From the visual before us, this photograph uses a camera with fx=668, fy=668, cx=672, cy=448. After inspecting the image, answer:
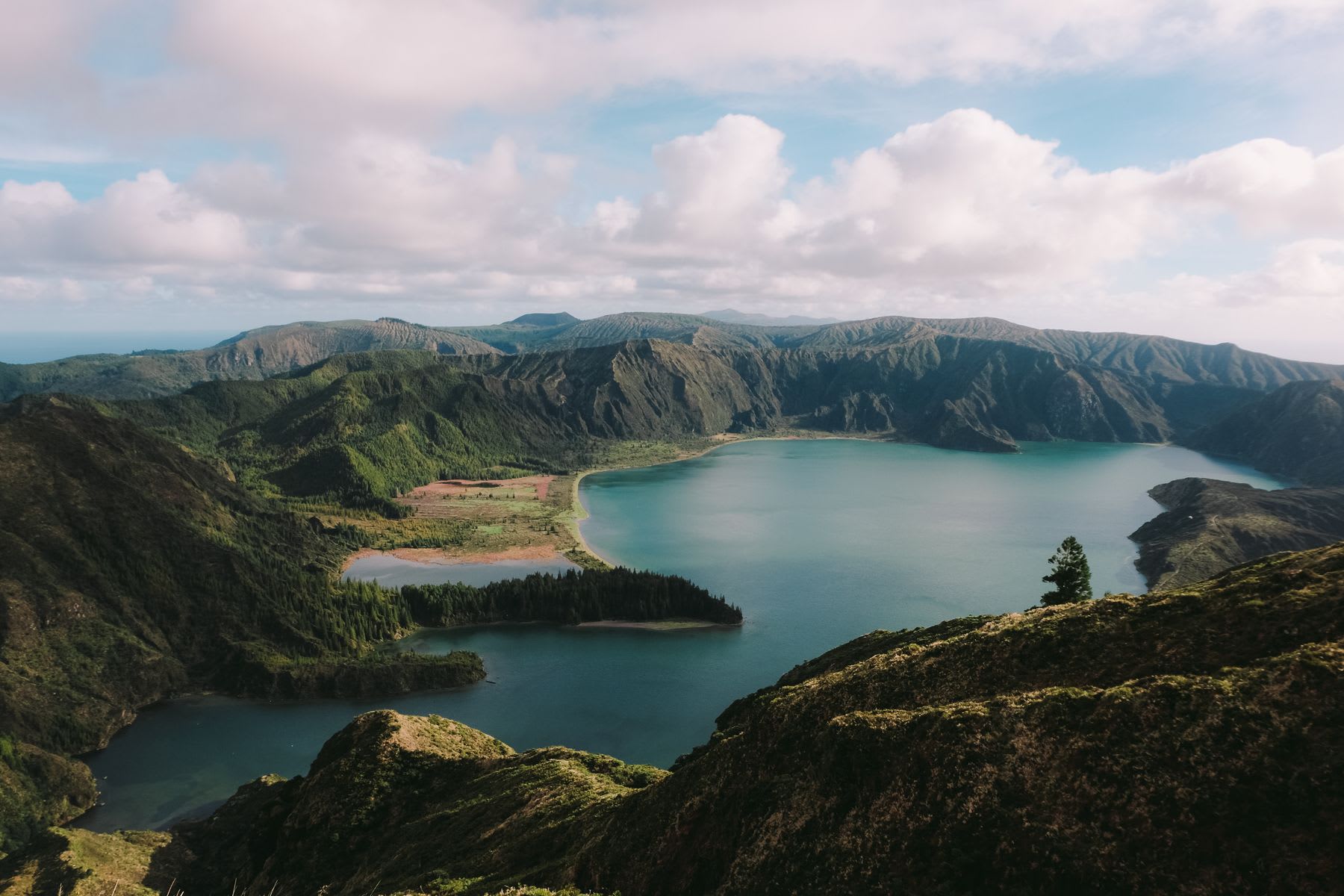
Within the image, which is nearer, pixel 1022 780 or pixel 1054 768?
pixel 1054 768

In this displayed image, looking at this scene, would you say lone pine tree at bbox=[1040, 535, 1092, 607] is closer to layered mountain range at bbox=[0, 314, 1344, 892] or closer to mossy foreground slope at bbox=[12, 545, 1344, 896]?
layered mountain range at bbox=[0, 314, 1344, 892]

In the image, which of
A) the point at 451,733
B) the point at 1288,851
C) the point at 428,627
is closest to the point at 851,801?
the point at 1288,851

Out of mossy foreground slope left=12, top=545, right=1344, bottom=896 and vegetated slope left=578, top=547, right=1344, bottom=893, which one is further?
mossy foreground slope left=12, top=545, right=1344, bottom=896

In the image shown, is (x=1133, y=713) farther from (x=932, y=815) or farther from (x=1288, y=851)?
(x=932, y=815)

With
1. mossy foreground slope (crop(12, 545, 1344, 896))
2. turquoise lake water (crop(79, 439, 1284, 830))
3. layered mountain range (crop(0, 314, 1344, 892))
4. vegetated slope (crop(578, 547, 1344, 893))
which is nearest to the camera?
vegetated slope (crop(578, 547, 1344, 893))

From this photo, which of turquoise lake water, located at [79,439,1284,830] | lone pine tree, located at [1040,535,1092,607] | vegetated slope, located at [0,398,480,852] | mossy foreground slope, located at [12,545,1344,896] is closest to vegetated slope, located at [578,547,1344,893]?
mossy foreground slope, located at [12,545,1344,896]

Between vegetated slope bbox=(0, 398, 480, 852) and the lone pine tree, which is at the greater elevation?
the lone pine tree

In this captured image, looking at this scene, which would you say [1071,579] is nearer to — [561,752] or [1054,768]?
[1054,768]

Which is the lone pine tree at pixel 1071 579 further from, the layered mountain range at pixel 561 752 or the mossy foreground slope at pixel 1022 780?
the mossy foreground slope at pixel 1022 780

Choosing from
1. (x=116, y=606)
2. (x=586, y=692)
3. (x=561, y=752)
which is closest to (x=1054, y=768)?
(x=561, y=752)
